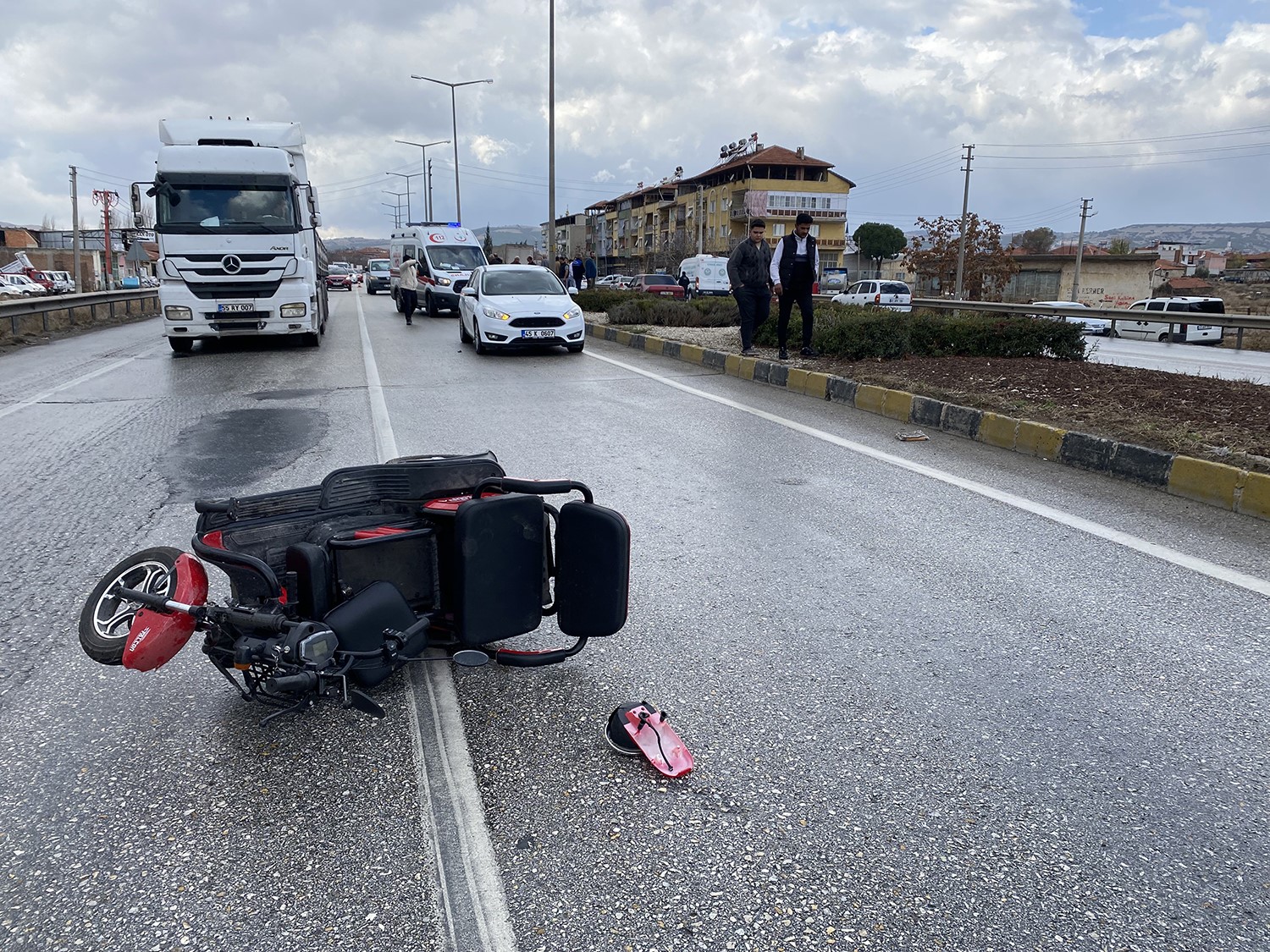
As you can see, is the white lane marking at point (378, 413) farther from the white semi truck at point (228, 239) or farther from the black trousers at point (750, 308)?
the black trousers at point (750, 308)

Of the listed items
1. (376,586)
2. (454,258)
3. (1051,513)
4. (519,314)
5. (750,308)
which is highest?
(454,258)

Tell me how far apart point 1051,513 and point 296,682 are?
4615 mm

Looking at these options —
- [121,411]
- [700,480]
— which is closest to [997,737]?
[700,480]

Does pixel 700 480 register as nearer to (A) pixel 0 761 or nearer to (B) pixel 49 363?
(A) pixel 0 761

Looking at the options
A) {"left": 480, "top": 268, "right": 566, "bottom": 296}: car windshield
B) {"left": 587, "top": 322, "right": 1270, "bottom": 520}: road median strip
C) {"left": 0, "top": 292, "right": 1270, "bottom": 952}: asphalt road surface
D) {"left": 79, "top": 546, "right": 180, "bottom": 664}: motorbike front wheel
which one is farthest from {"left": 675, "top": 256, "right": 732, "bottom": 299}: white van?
{"left": 79, "top": 546, "right": 180, "bottom": 664}: motorbike front wheel

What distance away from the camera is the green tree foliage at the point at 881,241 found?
11161 cm

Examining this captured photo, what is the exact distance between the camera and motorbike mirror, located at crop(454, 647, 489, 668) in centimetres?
303

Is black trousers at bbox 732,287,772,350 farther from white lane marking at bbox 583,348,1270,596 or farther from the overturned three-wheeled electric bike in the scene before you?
the overturned three-wheeled electric bike

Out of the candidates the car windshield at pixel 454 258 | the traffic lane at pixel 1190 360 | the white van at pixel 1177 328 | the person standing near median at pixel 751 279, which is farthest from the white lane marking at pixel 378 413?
the white van at pixel 1177 328

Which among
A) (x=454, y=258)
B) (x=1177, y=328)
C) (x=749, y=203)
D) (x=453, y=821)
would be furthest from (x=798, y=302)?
(x=749, y=203)

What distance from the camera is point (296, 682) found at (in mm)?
2674

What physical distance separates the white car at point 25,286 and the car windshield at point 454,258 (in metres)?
25.8

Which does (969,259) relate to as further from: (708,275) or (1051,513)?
(1051,513)

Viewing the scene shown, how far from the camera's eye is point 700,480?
251 inches
